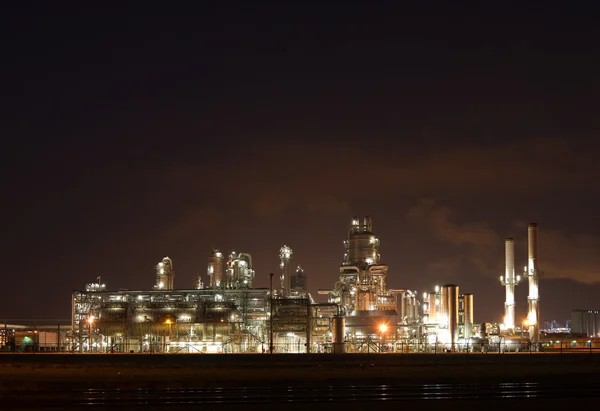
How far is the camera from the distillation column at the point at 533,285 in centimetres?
10625

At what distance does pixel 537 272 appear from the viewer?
107 metres

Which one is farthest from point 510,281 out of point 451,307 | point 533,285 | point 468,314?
point 451,307

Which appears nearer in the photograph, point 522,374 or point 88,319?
point 522,374

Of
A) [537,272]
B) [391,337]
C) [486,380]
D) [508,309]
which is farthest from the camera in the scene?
[508,309]

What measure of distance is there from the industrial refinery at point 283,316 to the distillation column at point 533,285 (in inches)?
5.2

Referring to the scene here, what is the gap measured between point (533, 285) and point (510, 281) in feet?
30.2

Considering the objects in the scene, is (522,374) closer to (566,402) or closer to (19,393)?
(566,402)

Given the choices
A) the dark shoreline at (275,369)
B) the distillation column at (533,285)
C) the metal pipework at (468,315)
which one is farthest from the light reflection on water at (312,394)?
the distillation column at (533,285)

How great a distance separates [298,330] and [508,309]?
41958 mm

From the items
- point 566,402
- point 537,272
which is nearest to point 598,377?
point 566,402

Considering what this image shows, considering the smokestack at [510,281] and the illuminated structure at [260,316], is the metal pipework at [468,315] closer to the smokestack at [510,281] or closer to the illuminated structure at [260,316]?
the illuminated structure at [260,316]

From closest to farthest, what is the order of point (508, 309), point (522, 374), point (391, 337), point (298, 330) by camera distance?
1. point (522, 374)
2. point (298, 330)
3. point (391, 337)
4. point (508, 309)

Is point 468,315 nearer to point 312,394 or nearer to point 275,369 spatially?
point 275,369

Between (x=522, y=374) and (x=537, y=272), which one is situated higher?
(x=537, y=272)
